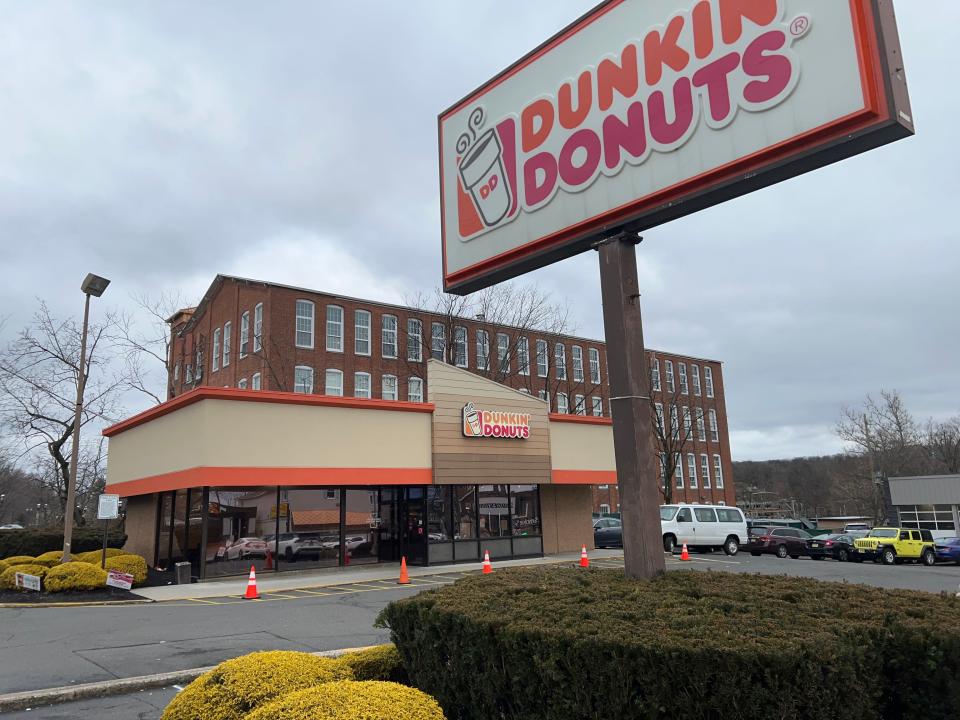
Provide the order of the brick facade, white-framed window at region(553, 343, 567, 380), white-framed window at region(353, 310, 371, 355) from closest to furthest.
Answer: the brick facade → white-framed window at region(353, 310, 371, 355) → white-framed window at region(553, 343, 567, 380)

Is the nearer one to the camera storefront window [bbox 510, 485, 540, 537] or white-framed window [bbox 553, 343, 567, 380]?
storefront window [bbox 510, 485, 540, 537]

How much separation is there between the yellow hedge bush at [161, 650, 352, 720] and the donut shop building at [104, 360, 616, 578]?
1490cm

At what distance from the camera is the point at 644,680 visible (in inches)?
150

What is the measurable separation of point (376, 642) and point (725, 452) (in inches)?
2524

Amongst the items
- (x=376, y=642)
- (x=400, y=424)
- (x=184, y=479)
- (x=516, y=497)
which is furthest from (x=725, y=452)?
(x=376, y=642)

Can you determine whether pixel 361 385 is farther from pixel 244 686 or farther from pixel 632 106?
pixel 244 686

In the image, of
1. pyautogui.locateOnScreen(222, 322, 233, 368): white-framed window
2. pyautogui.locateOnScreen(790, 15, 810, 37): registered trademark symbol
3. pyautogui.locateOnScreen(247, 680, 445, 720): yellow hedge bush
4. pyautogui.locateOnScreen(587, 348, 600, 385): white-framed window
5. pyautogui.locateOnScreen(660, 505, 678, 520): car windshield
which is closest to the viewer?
pyautogui.locateOnScreen(247, 680, 445, 720): yellow hedge bush

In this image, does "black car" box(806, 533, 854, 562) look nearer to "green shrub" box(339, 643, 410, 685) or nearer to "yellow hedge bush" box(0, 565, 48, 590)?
"yellow hedge bush" box(0, 565, 48, 590)

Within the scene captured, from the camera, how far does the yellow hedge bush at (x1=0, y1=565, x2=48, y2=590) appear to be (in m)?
16.7

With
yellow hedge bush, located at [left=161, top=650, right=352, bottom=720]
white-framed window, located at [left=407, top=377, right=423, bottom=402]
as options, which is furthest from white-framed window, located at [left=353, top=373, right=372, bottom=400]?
yellow hedge bush, located at [left=161, top=650, right=352, bottom=720]

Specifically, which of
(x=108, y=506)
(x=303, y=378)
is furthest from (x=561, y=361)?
(x=108, y=506)

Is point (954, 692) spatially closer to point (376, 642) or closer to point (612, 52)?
point (612, 52)

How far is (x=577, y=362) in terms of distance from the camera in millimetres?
56500

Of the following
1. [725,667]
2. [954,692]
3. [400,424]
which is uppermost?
[400,424]
